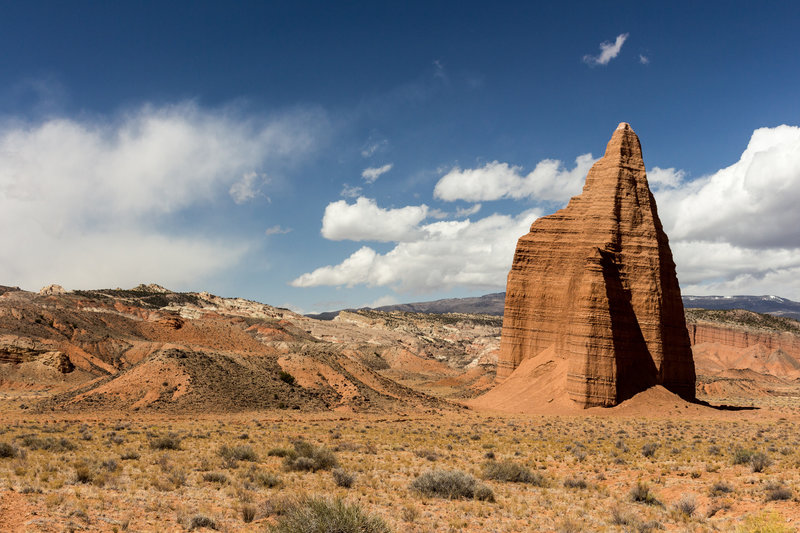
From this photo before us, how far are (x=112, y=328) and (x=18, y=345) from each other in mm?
22734

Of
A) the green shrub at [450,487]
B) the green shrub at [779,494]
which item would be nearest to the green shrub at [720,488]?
the green shrub at [779,494]

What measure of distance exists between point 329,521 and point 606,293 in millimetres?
35297

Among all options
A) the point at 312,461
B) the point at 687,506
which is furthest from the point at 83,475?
Answer: the point at 687,506

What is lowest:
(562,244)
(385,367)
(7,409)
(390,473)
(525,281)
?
(385,367)

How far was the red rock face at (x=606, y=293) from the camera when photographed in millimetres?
38844

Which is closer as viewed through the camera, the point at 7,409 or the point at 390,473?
the point at 390,473

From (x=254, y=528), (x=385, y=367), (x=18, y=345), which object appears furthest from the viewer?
(x=385, y=367)

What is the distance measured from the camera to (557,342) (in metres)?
45.9

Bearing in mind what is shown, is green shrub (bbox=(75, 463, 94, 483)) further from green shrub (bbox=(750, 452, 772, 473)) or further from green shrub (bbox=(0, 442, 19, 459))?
green shrub (bbox=(750, 452, 772, 473))

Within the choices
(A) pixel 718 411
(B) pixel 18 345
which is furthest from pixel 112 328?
(A) pixel 718 411

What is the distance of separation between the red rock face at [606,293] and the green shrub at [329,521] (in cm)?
3239

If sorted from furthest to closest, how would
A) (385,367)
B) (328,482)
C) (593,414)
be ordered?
(385,367) < (593,414) < (328,482)

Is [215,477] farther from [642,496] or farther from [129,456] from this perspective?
[642,496]

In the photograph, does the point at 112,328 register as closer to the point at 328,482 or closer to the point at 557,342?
the point at 557,342
